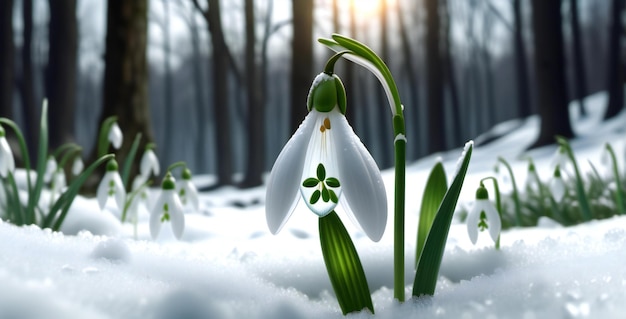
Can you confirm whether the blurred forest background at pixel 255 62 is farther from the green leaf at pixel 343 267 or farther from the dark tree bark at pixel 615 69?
the green leaf at pixel 343 267

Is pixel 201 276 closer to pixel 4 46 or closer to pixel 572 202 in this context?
pixel 572 202

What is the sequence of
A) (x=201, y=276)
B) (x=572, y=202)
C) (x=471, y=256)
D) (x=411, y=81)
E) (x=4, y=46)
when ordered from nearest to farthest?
(x=201, y=276) < (x=471, y=256) < (x=572, y=202) < (x=4, y=46) < (x=411, y=81)

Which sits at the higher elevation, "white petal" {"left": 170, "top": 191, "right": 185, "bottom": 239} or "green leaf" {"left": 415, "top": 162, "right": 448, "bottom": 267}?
"green leaf" {"left": 415, "top": 162, "right": 448, "bottom": 267}

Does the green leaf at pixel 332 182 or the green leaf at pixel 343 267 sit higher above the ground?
the green leaf at pixel 332 182

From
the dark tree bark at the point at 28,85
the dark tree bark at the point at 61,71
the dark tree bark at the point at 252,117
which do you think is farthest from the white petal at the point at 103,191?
the dark tree bark at the point at 28,85

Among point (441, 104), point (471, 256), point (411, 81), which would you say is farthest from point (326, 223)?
point (411, 81)

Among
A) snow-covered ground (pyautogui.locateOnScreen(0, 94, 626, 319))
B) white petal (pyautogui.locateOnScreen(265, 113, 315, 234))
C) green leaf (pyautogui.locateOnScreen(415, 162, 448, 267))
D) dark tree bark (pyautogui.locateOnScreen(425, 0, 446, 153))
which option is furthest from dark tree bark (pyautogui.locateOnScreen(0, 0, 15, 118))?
white petal (pyautogui.locateOnScreen(265, 113, 315, 234))

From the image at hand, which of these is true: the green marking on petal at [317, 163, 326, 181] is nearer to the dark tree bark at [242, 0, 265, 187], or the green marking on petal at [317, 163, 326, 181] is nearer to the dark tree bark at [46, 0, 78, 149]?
the dark tree bark at [46, 0, 78, 149]
